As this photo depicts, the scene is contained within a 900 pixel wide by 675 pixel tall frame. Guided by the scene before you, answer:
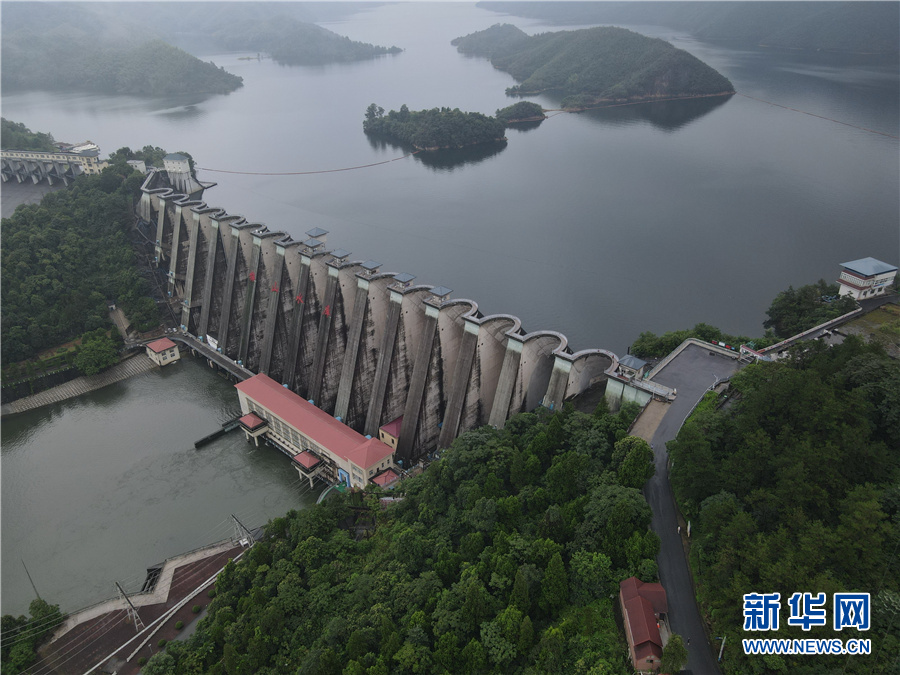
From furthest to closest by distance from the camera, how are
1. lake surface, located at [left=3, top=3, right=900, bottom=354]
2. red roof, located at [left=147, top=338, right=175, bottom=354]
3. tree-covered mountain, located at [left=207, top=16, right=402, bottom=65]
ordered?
tree-covered mountain, located at [left=207, top=16, right=402, bottom=65] < lake surface, located at [left=3, top=3, right=900, bottom=354] < red roof, located at [left=147, top=338, right=175, bottom=354]

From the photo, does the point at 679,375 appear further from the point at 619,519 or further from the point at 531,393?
the point at 619,519

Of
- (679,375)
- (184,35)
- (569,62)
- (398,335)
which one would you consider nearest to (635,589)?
(679,375)

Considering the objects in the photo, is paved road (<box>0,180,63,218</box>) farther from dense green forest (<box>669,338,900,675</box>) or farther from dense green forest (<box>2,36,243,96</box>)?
dense green forest (<box>2,36,243,96</box>)

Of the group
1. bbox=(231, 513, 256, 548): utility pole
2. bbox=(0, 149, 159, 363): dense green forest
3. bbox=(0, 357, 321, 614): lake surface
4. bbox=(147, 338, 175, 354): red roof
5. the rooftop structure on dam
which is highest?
the rooftop structure on dam

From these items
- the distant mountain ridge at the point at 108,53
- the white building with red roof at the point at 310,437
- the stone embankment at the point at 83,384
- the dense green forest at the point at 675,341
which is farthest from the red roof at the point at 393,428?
the distant mountain ridge at the point at 108,53

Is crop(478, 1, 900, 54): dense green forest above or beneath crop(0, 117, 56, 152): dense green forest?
above

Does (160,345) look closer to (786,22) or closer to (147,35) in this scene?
(786,22)

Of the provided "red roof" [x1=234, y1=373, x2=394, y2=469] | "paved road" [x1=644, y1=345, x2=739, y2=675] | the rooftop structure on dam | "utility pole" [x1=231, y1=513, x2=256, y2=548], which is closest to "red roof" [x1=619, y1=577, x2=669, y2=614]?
"paved road" [x1=644, y1=345, x2=739, y2=675]
